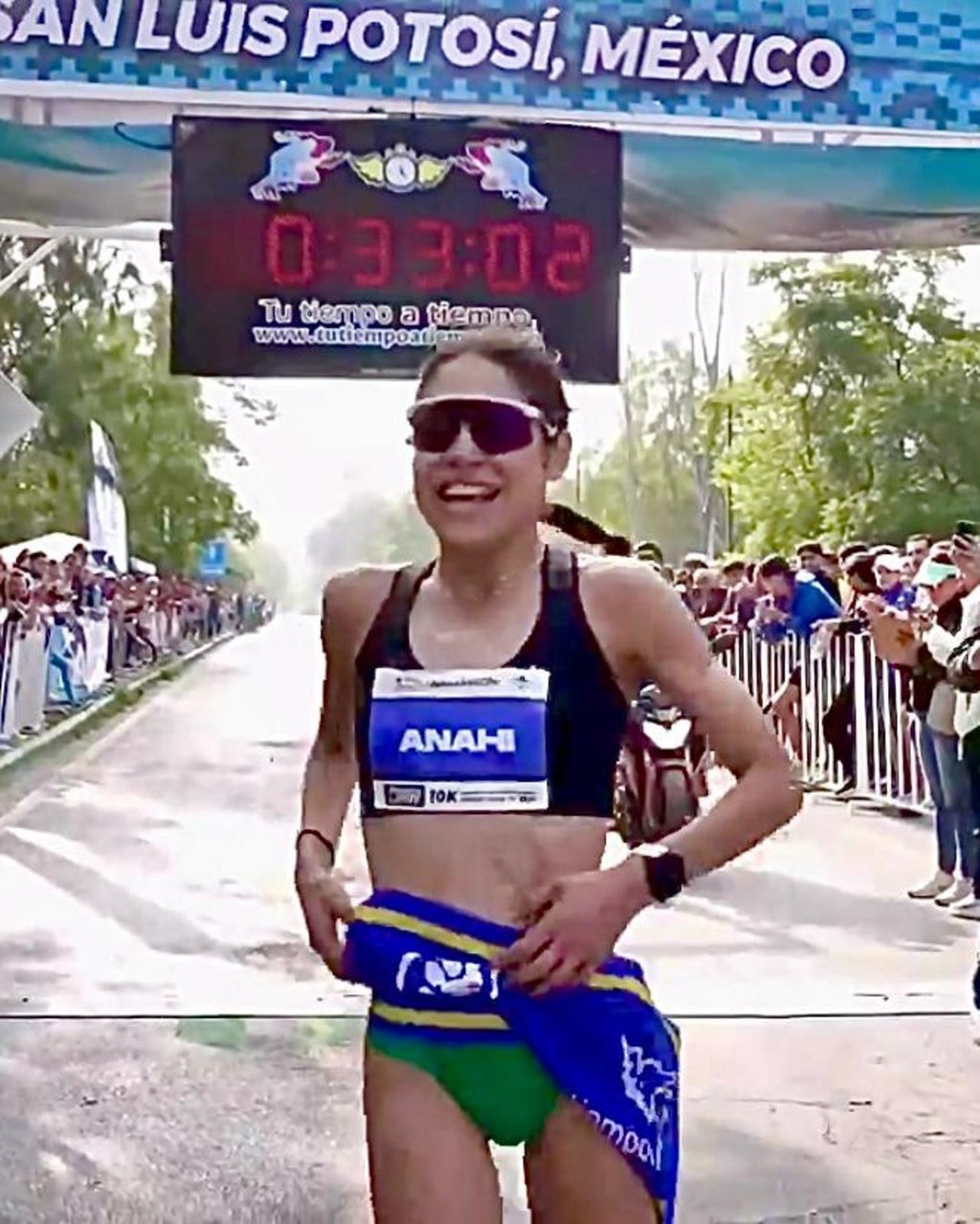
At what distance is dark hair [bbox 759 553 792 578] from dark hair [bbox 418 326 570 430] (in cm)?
843

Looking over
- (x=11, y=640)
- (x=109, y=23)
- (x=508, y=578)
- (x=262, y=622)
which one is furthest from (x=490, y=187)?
(x=262, y=622)

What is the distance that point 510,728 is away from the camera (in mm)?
2334

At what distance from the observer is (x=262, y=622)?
28.9m

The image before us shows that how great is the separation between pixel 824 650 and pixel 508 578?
904 centimetres

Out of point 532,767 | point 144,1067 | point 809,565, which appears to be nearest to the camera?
point 532,767

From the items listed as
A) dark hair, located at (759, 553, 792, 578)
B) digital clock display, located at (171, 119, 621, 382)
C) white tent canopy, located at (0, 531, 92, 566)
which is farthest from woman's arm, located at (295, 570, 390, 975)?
white tent canopy, located at (0, 531, 92, 566)

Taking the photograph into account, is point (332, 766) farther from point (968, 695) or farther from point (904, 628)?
point (904, 628)

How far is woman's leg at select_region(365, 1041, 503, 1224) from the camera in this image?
2309mm

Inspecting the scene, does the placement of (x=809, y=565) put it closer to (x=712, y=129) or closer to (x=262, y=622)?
(x=712, y=129)

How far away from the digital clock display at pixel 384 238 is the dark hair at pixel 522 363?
10.2ft

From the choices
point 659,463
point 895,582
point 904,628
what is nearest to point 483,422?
point 904,628

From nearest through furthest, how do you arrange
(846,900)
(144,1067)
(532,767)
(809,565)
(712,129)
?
(532,767), (144,1067), (712,129), (846,900), (809,565)

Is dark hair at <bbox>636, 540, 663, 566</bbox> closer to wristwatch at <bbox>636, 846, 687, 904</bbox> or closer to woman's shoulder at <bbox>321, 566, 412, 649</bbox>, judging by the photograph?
woman's shoulder at <bbox>321, 566, 412, 649</bbox>

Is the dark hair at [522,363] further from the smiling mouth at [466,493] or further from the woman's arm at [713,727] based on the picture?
the woman's arm at [713,727]
